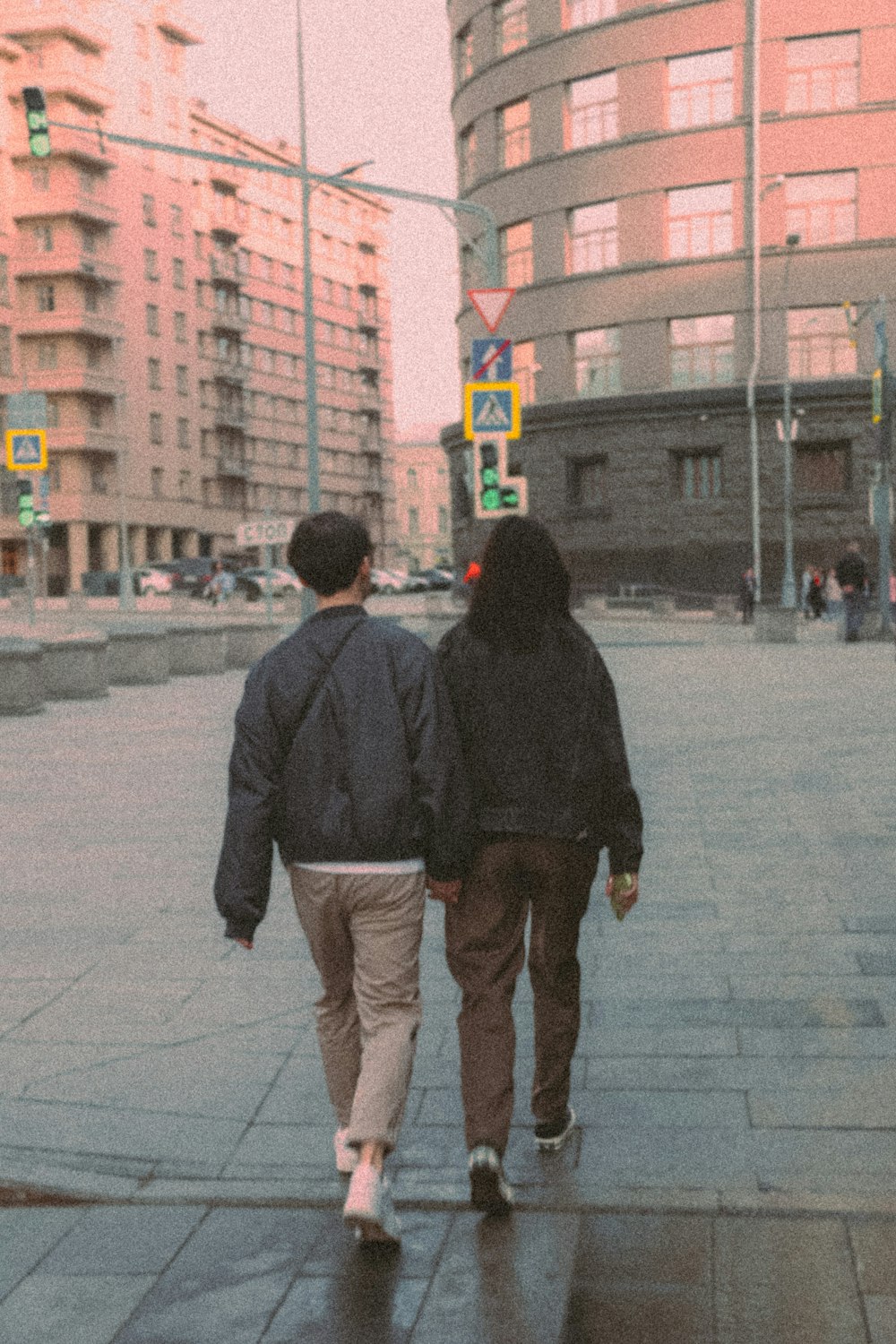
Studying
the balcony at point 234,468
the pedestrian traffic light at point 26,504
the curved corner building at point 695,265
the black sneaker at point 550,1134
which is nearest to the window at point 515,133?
the curved corner building at point 695,265

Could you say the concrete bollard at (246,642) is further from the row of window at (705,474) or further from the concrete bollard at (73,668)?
the row of window at (705,474)

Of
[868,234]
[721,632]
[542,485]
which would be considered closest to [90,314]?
[542,485]

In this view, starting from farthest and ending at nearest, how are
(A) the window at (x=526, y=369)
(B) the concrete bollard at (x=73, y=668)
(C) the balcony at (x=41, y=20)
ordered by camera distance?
(C) the balcony at (x=41, y=20), (A) the window at (x=526, y=369), (B) the concrete bollard at (x=73, y=668)

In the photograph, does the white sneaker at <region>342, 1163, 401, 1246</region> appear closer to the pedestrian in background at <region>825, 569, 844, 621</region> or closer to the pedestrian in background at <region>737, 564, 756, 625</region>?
the pedestrian in background at <region>737, 564, 756, 625</region>

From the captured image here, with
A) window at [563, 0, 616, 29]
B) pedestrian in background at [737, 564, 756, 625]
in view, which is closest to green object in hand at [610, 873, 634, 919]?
pedestrian in background at [737, 564, 756, 625]

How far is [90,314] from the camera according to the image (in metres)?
74.1

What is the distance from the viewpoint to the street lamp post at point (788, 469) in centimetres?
4291

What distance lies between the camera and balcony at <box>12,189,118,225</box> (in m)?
73.0

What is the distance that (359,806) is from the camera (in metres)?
3.79

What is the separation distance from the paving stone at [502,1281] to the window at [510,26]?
49.3 meters

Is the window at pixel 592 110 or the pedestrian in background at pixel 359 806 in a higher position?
the window at pixel 592 110

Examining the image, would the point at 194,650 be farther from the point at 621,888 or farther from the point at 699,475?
the point at 699,475

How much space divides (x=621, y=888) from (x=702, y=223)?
44355 mm

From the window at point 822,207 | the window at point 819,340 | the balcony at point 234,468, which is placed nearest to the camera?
the window at point 822,207
